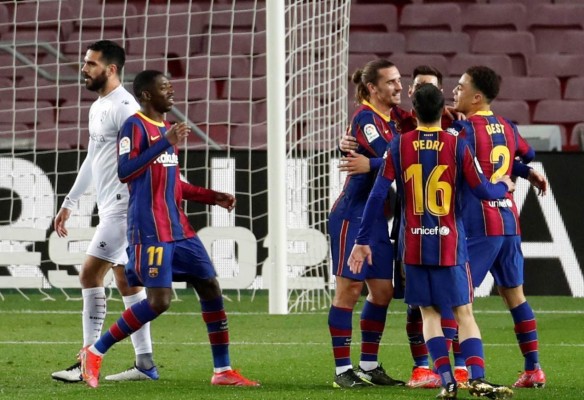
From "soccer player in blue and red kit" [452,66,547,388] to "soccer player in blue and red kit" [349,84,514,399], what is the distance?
604 millimetres

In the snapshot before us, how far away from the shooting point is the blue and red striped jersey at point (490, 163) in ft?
20.4

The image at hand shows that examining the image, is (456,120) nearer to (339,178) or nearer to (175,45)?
(339,178)

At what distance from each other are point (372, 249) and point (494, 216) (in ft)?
1.97

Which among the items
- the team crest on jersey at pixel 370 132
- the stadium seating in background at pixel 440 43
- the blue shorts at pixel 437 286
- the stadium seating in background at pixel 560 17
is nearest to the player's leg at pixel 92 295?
the team crest on jersey at pixel 370 132

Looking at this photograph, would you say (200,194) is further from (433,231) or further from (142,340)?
(433,231)

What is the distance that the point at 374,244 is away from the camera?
20.2 feet

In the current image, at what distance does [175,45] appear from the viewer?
1438 centimetres

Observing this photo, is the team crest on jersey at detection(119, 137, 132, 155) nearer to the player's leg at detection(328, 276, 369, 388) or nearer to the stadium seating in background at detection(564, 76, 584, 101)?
the player's leg at detection(328, 276, 369, 388)

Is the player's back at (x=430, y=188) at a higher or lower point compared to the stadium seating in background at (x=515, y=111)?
lower

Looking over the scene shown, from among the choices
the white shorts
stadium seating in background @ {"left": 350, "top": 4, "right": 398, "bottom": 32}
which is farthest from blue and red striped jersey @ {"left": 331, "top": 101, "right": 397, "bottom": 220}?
stadium seating in background @ {"left": 350, "top": 4, "right": 398, "bottom": 32}

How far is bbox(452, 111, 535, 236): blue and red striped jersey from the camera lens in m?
6.21

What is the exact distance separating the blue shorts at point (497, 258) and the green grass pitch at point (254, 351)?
1.68 feet

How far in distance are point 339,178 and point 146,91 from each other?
15.2ft

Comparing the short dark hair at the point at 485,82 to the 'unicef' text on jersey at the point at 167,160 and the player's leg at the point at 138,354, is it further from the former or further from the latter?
the player's leg at the point at 138,354
